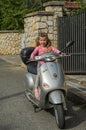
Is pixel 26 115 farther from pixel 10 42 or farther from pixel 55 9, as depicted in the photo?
pixel 10 42

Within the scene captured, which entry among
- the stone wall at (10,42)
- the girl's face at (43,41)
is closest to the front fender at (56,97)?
the girl's face at (43,41)

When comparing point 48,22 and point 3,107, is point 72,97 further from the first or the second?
point 48,22

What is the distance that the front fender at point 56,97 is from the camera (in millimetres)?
6730

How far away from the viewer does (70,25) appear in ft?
44.3

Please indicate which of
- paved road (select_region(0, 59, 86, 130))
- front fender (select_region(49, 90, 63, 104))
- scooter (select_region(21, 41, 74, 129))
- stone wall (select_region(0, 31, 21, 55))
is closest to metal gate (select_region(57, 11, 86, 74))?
paved road (select_region(0, 59, 86, 130))

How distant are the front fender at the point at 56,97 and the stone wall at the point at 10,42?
60.5 feet

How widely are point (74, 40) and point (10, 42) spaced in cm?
1249

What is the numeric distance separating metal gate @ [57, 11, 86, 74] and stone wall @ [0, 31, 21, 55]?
38.9ft

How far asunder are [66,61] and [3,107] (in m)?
5.45

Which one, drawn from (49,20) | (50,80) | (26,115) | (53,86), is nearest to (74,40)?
(49,20)

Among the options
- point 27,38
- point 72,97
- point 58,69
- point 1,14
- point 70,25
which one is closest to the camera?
point 58,69

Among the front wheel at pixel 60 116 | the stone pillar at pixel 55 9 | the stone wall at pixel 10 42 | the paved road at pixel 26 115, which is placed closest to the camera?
the front wheel at pixel 60 116

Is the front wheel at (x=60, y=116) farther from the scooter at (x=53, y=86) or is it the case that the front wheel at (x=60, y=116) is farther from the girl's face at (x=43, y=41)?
the girl's face at (x=43, y=41)

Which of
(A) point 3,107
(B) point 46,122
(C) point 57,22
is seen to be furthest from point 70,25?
(B) point 46,122
